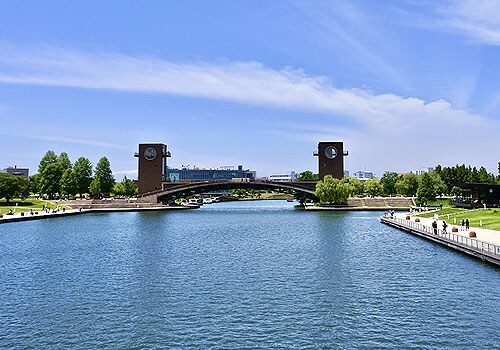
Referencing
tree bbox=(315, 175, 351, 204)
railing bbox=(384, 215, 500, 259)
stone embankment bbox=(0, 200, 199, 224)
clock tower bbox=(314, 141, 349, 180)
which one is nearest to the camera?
railing bbox=(384, 215, 500, 259)

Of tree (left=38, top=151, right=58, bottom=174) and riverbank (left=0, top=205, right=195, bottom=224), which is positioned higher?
tree (left=38, top=151, right=58, bottom=174)

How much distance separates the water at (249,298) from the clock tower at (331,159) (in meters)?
105

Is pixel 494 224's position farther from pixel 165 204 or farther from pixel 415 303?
pixel 165 204

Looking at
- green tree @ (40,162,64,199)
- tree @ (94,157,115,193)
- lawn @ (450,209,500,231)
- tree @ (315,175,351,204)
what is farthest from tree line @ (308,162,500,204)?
green tree @ (40,162,64,199)

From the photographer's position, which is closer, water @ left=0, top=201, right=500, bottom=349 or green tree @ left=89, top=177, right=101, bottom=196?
water @ left=0, top=201, right=500, bottom=349

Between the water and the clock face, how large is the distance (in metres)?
109

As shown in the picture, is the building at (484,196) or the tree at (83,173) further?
the tree at (83,173)

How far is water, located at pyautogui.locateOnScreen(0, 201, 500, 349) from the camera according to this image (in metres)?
20.5

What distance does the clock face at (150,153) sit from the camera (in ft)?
513

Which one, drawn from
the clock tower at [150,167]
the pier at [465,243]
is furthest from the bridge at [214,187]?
the pier at [465,243]

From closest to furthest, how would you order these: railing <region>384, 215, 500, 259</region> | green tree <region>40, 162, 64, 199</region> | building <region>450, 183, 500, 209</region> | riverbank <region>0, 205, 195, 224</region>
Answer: railing <region>384, 215, 500, 259</region>
building <region>450, 183, 500, 209</region>
riverbank <region>0, 205, 195, 224</region>
green tree <region>40, 162, 64, 199</region>

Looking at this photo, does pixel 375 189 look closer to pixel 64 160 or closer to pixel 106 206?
pixel 106 206

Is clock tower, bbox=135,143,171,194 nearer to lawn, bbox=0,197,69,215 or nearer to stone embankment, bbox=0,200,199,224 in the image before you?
stone embankment, bbox=0,200,199,224

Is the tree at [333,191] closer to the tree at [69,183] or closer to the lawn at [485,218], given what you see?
the lawn at [485,218]
